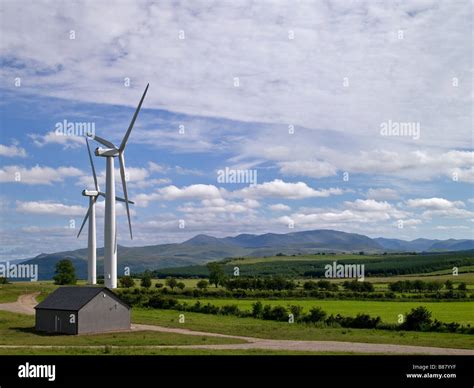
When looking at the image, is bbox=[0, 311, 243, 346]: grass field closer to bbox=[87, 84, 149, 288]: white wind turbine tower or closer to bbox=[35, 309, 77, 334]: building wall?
bbox=[35, 309, 77, 334]: building wall

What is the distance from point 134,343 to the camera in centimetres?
3694

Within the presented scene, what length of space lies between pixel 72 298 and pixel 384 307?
113 feet

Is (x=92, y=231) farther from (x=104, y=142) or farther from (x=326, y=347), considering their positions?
(x=326, y=347)

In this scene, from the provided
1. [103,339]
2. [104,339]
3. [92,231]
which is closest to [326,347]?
[104,339]

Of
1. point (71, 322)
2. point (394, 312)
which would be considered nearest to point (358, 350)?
point (71, 322)

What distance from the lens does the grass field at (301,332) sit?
39.3 metres

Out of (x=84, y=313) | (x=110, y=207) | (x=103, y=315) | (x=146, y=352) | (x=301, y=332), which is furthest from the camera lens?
(x=110, y=207)

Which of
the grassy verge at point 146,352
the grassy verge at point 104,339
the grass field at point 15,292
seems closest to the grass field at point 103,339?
the grassy verge at point 104,339

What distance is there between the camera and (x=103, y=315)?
154 feet

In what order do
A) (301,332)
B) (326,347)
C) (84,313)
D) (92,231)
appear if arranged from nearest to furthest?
(326,347) → (301,332) → (84,313) → (92,231)

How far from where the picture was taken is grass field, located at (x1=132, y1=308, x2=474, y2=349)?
129 feet

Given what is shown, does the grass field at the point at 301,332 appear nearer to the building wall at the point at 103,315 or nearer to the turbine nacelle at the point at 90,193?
the building wall at the point at 103,315
